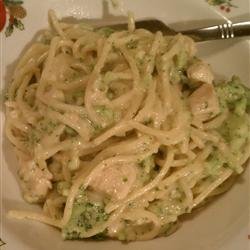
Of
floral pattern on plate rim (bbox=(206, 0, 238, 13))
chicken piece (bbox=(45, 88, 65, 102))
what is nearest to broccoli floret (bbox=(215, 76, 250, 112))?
floral pattern on plate rim (bbox=(206, 0, 238, 13))

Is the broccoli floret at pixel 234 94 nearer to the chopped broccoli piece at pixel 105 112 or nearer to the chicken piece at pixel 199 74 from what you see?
the chicken piece at pixel 199 74

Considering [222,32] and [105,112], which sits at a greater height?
[222,32]

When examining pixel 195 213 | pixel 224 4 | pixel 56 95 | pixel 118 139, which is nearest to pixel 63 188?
pixel 118 139

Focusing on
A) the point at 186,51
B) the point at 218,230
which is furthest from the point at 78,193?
the point at 186,51

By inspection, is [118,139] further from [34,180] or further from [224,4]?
[224,4]

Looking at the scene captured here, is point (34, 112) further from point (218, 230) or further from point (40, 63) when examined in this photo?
point (218, 230)

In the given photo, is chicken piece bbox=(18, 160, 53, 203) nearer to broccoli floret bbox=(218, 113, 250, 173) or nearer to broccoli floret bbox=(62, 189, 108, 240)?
broccoli floret bbox=(62, 189, 108, 240)
